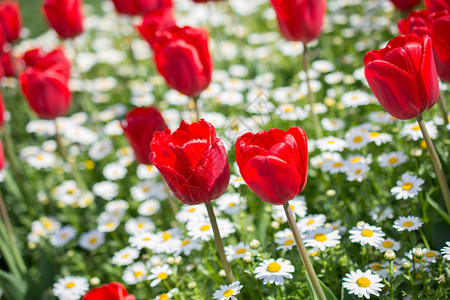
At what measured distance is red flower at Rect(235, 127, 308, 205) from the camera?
43.1 inches

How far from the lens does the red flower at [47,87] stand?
2.12 m

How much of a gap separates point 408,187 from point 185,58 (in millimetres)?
850

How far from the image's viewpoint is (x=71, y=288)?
184cm

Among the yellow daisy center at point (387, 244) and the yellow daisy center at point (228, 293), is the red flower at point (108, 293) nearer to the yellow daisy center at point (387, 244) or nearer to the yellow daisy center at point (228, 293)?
the yellow daisy center at point (228, 293)

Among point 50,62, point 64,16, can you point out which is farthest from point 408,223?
point 64,16

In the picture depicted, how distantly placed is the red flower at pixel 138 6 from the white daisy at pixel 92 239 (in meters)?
1.19

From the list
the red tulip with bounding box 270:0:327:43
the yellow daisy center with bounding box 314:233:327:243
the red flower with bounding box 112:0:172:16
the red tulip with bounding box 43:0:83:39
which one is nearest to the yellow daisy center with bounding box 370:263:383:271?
the yellow daisy center with bounding box 314:233:327:243

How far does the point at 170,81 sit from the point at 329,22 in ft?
7.22

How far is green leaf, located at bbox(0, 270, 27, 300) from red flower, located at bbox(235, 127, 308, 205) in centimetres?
119

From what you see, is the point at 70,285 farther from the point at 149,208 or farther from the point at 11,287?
the point at 149,208

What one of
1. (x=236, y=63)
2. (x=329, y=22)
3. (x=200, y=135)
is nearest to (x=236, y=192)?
(x=200, y=135)

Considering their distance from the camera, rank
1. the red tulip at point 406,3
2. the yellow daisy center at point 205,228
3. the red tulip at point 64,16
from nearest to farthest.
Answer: the yellow daisy center at point 205,228, the red tulip at point 406,3, the red tulip at point 64,16

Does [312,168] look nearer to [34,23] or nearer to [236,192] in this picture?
[236,192]

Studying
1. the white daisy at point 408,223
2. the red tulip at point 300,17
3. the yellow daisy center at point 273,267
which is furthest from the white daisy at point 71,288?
the red tulip at point 300,17
